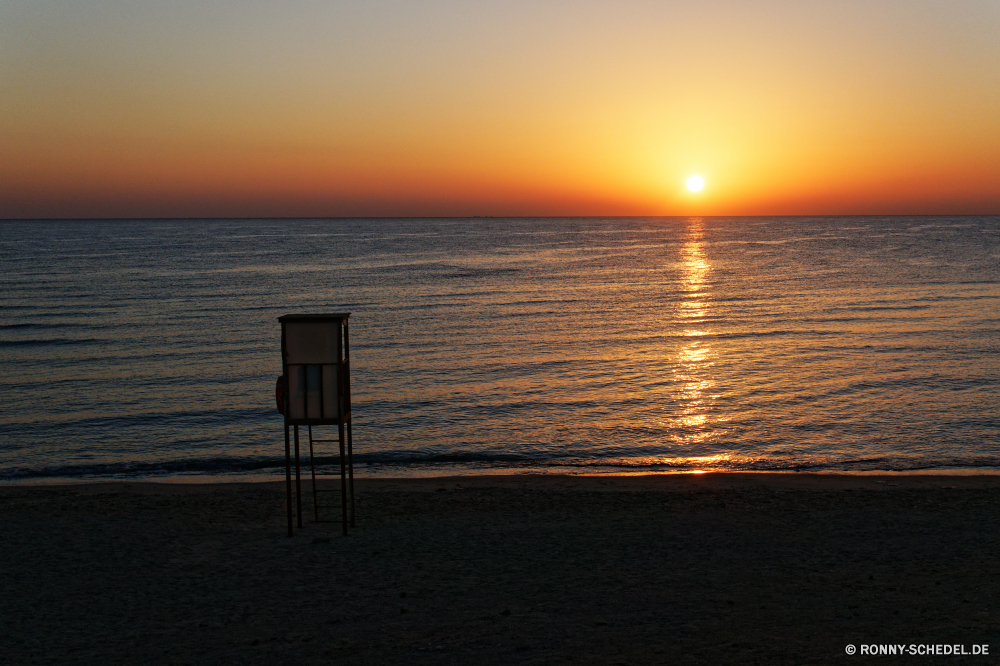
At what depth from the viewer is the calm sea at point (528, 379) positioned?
14.2m

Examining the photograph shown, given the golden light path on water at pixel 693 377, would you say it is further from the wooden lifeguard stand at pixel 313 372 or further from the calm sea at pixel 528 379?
the wooden lifeguard stand at pixel 313 372

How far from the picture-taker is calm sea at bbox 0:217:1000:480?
14.2 m

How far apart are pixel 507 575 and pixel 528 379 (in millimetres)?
13066

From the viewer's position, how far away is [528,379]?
21.0m

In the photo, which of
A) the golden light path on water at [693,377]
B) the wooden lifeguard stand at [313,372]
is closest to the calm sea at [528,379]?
the golden light path on water at [693,377]

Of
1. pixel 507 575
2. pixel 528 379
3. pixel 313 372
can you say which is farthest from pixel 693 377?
pixel 313 372

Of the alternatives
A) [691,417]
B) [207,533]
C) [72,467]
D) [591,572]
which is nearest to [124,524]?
[207,533]

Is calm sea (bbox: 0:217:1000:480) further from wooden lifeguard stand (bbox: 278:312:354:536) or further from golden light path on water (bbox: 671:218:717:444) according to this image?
wooden lifeguard stand (bbox: 278:312:354:536)

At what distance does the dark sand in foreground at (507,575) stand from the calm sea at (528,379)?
8.36 feet

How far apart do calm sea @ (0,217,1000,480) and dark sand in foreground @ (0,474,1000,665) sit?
2549 millimetres

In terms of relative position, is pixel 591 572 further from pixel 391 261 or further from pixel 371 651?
pixel 391 261

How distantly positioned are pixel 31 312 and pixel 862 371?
34039mm

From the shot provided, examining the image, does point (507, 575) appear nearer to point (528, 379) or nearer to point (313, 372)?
point (313, 372)

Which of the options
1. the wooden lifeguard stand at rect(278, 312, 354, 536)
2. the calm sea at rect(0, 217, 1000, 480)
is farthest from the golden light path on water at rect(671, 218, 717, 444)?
the wooden lifeguard stand at rect(278, 312, 354, 536)
